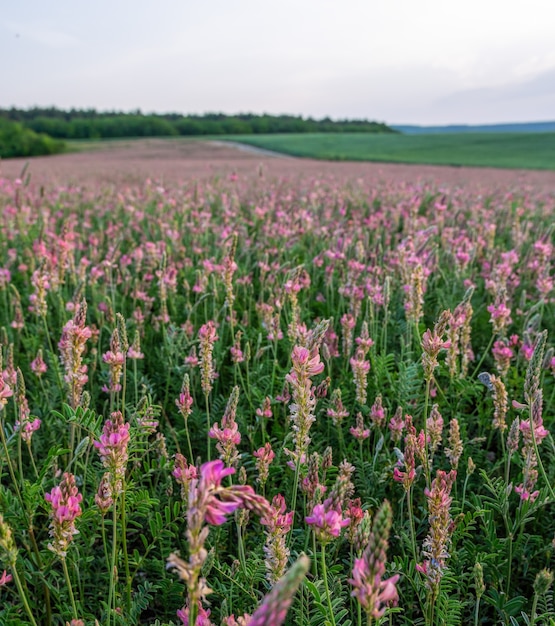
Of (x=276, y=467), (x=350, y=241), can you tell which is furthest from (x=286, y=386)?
(x=350, y=241)

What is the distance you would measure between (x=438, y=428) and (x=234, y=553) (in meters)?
0.88

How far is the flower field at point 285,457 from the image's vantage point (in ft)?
4.21

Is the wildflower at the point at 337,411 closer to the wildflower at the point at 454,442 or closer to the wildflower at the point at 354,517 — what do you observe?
the wildflower at the point at 454,442

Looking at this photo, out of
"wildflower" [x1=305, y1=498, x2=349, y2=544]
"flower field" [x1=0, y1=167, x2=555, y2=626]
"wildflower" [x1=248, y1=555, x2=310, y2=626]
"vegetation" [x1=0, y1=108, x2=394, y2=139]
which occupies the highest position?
"vegetation" [x1=0, y1=108, x2=394, y2=139]

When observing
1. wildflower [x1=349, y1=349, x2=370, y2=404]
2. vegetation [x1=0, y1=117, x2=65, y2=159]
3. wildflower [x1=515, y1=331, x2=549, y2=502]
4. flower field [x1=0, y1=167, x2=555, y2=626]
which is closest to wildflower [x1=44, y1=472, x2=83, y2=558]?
flower field [x1=0, y1=167, x2=555, y2=626]

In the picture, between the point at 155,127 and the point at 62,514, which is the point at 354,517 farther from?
the point at 155,127

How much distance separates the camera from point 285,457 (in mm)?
2312

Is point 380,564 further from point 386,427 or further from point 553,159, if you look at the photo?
point 553,159

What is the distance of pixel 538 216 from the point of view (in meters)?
6.52

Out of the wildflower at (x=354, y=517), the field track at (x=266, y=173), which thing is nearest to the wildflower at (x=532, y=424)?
the wildflower at (x=354, y=517)

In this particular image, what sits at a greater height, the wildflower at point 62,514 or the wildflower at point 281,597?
the wildflower at point 281,597

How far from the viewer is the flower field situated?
4.21 feet

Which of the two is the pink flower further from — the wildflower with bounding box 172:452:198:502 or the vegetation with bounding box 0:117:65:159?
the vegetation with bounding box 0:117:65:159

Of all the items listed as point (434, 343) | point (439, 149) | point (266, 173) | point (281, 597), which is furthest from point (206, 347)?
point (439, 149)
